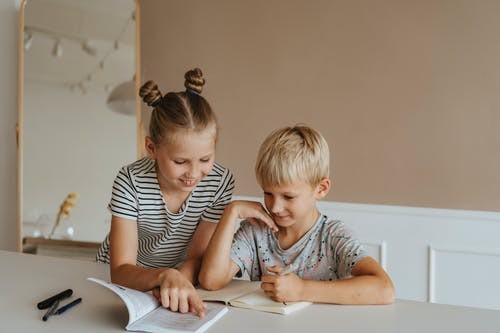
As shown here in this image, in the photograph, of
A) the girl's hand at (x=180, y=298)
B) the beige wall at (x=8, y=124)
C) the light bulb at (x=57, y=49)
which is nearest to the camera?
the girl's hand at (x=180, y=298)

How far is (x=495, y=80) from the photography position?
2.27 m

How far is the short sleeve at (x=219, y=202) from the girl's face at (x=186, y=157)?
116 mm

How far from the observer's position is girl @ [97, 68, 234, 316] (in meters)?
1.34

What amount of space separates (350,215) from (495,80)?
0.89m

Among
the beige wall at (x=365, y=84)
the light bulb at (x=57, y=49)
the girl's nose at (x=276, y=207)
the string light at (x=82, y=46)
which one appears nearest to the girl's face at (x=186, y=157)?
the girl's nose at (x=276, y=207)

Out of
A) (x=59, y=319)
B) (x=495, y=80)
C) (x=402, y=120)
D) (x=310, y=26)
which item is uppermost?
(x=310, y=26)

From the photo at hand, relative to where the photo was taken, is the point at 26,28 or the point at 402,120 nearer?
the point at 402,120

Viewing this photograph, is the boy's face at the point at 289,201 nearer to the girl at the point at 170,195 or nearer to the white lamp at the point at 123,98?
the girl at the point at 170,195

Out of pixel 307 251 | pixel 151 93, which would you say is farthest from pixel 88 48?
pixel 307 251

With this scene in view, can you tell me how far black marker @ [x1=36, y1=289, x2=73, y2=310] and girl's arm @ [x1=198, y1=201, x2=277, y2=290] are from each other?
317 mm

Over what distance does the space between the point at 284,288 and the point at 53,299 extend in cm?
52

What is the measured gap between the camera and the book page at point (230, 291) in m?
1.19

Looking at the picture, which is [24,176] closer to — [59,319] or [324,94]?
[324,94]

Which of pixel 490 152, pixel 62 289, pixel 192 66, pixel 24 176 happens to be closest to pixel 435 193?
pixel 490 152
